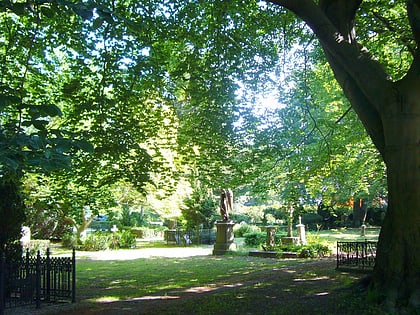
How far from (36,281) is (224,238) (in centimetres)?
1506

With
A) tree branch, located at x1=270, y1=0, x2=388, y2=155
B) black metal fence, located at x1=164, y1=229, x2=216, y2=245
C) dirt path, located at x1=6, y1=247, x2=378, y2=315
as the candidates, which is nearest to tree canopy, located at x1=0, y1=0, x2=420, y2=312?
tree branch, located at x1=270, y1=0, x2=388, y2=155

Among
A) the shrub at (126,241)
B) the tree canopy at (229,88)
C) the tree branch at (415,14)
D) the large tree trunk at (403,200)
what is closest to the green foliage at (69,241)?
the shrub at (126,241)

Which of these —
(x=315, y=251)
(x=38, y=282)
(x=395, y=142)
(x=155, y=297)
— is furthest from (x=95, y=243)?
(x=395, y=142)

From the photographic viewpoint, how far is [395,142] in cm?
801

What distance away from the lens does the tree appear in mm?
7750

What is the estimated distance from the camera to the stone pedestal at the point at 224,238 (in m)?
24.4

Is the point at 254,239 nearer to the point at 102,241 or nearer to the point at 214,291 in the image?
the point at 102,241

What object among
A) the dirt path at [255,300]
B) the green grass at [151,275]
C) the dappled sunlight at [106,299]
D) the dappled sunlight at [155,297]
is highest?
the dirt path at [255,300]

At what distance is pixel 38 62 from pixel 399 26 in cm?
1079

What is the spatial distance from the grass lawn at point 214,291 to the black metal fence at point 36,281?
53 centimetres

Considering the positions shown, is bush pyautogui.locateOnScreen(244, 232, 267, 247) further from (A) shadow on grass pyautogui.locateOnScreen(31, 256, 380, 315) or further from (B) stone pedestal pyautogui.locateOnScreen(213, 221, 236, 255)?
(A) shadow on grass pyautogui.locateOnScreen(31, 256, 380, 315)

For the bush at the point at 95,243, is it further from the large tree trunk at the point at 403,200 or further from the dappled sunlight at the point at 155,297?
the large tree trunk at the point at 403,200

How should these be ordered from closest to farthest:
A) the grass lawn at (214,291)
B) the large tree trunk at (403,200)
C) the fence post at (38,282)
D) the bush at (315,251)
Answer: the large tree trunk at (403,200) < the grass lawn at (214,291) < the fence post at (38,282) < the bush at (315,251)

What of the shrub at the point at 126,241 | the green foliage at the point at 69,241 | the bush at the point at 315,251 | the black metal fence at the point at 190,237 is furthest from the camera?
the black metal fence at the point at 190,237
